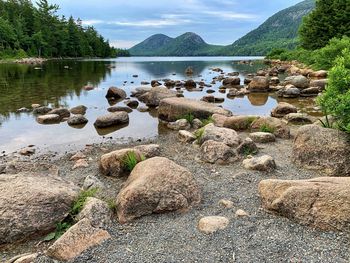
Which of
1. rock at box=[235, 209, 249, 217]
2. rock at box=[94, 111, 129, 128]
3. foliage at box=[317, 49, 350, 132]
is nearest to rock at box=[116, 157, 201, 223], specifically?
rock at box=[235, 209, 249, 217]

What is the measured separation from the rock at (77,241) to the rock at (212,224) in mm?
2051

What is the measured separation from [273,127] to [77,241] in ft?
36.5

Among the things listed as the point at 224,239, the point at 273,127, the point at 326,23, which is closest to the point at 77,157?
the point at 224,239

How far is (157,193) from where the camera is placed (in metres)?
8.06

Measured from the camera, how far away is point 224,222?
7457mm

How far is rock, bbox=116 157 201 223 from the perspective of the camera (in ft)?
26.0

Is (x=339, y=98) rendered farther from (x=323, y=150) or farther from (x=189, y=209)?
(x=189, y=209)

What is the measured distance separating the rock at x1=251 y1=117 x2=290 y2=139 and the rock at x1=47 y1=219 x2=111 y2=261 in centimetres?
1024

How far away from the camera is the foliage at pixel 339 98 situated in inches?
415

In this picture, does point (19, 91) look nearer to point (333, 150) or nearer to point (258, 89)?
point (258, 89)

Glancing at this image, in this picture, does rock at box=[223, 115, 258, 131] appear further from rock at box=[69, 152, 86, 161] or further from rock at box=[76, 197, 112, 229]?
rock at box=[76, 197, 112, 229]

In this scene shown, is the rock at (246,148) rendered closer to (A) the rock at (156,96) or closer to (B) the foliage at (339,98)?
(B) the foliage at (339,98)

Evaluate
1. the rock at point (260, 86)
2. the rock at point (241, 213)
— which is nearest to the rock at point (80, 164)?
the rock at point (241, 213)

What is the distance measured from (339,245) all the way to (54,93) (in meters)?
29.9
